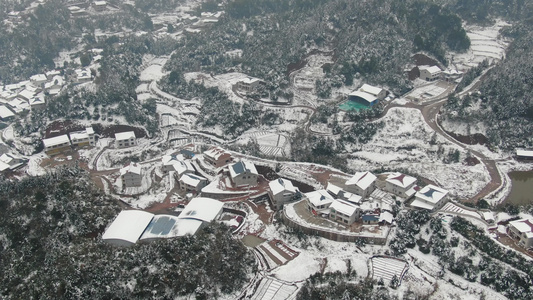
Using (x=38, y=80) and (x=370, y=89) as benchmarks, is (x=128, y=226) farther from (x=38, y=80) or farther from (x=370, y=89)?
(x=38, y=80)

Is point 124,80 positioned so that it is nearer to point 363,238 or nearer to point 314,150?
point 314,150

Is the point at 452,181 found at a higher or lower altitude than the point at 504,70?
lower

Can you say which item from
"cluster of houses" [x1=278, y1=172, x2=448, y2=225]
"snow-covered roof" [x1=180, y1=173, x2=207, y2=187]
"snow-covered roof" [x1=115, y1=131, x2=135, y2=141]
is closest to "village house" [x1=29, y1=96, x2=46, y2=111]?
"snow-covered roof" [x1=115, y1=131, x2=135, y2=141]

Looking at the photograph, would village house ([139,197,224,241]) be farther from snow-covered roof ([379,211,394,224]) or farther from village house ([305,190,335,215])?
snow-covered roof ([379,211,394,224])

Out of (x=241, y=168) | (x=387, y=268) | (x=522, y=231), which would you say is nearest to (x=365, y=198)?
(x=387, y=268)

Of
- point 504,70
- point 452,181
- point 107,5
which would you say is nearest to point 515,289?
point 452,181

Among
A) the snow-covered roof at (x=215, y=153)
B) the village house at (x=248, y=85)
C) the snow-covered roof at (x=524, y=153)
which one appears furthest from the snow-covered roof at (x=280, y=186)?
the village house at (x=248, y=85)
